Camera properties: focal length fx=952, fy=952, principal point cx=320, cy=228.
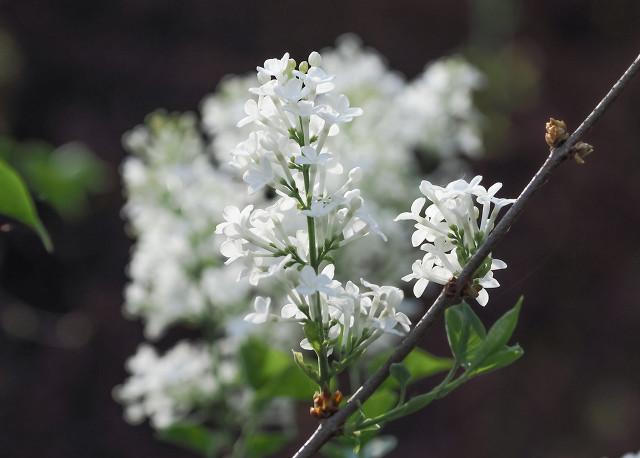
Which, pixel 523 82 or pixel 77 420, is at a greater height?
pixel 523 82

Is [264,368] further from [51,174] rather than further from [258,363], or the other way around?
[51,174]

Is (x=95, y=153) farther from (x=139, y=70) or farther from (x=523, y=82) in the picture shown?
(x=523, y=82)

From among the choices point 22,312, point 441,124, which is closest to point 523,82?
point 22,312

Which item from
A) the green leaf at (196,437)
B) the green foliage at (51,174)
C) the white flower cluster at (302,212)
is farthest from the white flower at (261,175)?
the green foliage at (51,174)

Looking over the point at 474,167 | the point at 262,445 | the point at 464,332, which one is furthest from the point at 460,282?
the point at 474,167

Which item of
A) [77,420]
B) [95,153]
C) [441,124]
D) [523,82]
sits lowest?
[441,124]

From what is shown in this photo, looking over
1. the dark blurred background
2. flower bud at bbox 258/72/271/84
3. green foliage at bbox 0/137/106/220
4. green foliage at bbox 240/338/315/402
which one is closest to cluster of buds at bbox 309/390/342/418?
flower bud at bbox 258/72/271/84
